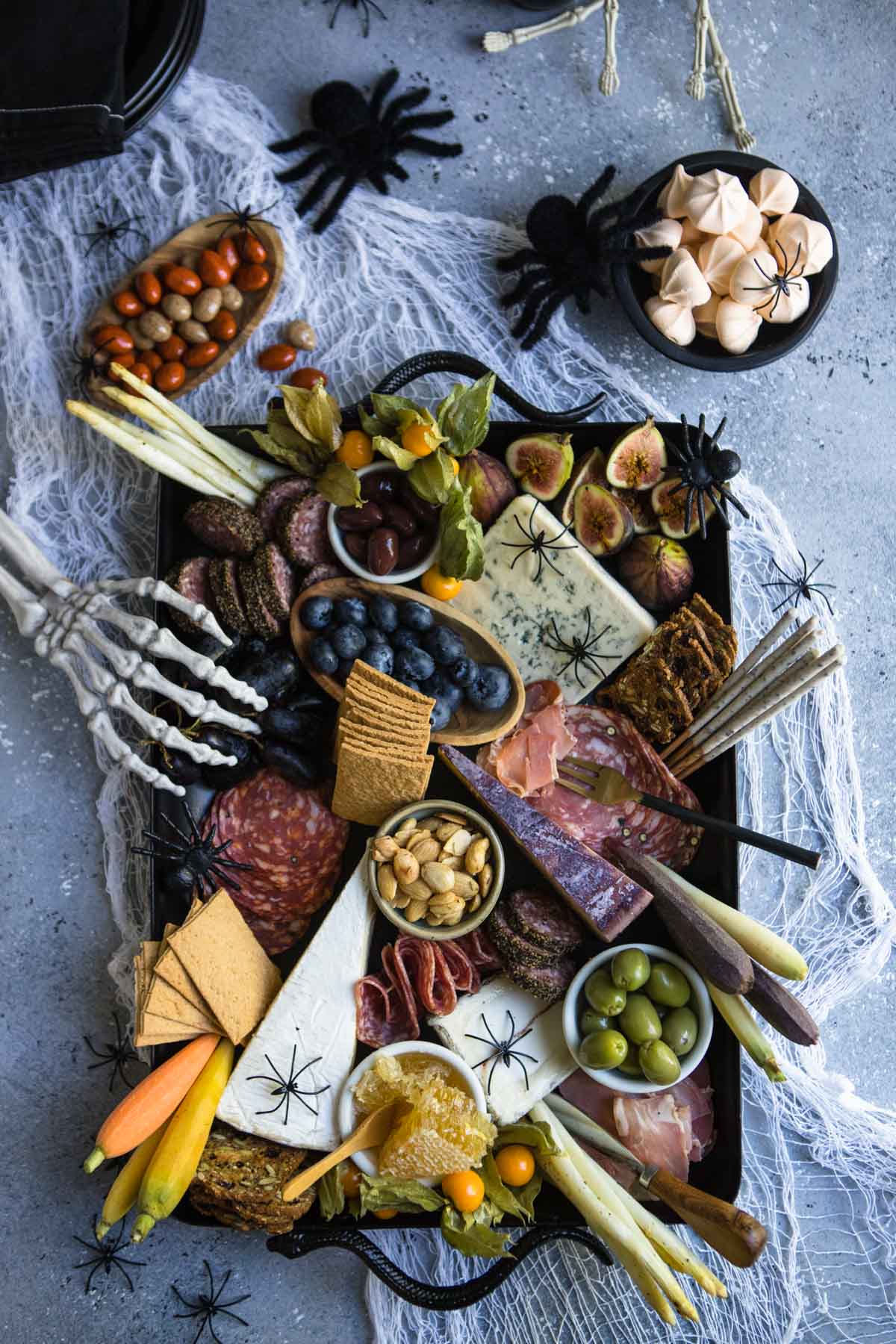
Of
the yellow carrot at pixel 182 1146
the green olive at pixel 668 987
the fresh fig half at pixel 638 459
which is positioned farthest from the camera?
the fresh fig half at pixel 638 459

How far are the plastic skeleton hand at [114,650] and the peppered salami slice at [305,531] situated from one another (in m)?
0.18

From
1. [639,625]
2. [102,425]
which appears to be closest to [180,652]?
[102,425]

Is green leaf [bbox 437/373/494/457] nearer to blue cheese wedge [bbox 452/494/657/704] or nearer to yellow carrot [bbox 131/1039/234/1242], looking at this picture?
blue cheese wedge [bbox 452/494/657/704]

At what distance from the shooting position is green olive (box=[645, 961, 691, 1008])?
1.69 m

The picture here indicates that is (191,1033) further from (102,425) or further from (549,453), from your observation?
(549,453)

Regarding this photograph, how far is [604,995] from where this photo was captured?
1.69 metres

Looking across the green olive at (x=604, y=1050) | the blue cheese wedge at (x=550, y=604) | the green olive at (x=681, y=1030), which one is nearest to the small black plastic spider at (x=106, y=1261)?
the green olive at (x=604, y=1050)

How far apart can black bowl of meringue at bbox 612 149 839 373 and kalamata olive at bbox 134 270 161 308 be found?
Result: 0.82m

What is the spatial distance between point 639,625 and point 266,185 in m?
1.07

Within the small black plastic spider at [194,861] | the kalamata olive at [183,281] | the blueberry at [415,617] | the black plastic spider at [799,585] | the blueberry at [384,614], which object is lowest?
the small black plastic spider at [194,861]

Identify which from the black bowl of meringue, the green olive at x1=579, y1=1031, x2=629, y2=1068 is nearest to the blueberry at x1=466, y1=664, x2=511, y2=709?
the green olive at x1=579, y1=1031, x2=629, y2=1068

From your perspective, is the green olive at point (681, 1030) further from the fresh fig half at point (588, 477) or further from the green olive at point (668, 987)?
the fresh fig half at point (588, 477)

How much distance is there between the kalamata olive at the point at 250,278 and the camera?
1.92 meters

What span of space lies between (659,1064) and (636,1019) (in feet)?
0.24
